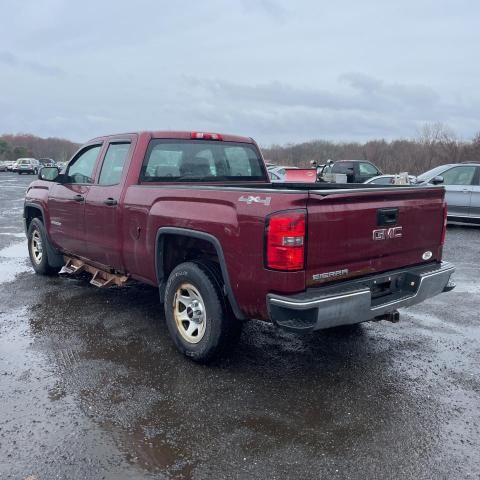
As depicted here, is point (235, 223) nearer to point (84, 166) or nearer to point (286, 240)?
point (286, 240)

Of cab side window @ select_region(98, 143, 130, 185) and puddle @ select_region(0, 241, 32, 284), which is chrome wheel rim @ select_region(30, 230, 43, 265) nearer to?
puddle @ select_region(0, 241, 32, 284)

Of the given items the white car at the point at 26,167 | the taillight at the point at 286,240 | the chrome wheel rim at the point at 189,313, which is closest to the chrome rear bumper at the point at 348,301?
the taillight at the point at 286,240

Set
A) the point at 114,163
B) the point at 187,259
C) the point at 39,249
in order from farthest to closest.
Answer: the point at 39,249 < the point at 114,163 < the point at 187,259

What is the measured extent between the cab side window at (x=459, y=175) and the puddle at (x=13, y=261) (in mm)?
9530

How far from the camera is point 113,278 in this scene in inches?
214

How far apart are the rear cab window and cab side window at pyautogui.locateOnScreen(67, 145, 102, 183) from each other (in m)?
1.05

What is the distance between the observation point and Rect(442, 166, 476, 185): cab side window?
38.5ft

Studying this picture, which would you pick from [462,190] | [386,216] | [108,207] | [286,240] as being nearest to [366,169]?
[462,190]

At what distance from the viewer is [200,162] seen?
5.26 meters

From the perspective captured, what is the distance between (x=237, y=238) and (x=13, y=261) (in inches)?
233

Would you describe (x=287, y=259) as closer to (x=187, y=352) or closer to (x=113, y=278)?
(x=187, y=352)

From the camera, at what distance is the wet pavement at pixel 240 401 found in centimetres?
287

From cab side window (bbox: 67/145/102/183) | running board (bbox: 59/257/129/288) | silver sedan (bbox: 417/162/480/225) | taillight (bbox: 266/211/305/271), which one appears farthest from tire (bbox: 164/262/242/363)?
silver sedan (bbox: 417/162/480/225)

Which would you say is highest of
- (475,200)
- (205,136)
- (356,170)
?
(205,136)
